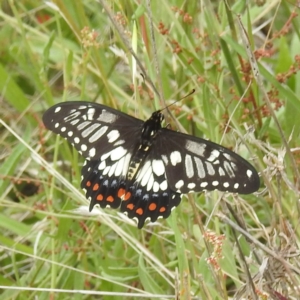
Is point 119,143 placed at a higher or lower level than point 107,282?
higher

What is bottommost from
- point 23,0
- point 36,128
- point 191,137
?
point 191,137

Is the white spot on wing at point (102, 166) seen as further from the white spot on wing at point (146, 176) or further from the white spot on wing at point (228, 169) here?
the white spot on wing at point (228, 169)

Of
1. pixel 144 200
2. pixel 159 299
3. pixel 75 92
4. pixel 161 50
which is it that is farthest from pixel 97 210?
pixel 75 92

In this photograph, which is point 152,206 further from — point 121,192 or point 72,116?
point 72,116

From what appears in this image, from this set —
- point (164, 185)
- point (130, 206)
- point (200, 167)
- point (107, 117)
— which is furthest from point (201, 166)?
point (107, 117)

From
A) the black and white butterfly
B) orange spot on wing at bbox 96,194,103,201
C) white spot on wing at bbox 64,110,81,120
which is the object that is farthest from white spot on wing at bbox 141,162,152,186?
white spot on wing at bbox 64,110,81,120

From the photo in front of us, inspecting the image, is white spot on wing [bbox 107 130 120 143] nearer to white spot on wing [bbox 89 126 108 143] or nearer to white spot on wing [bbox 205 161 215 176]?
white spot on wing [bbox 89 126 108 143]

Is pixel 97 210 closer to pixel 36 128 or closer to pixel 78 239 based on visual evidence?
pixel 78 239
